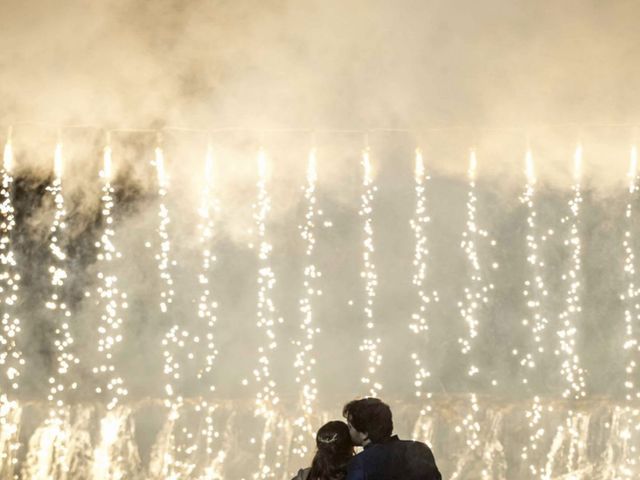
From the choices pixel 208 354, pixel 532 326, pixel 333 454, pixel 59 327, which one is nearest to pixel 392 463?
pixel 333 454

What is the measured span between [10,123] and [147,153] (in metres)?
1.40

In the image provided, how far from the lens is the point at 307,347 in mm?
7754

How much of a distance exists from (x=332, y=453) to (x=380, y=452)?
20cm

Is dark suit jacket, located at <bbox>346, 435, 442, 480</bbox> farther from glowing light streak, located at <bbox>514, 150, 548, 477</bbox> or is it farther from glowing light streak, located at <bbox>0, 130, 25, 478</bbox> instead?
glowing light streak, located at <bbox>0, 130, 25, 478</bbox>

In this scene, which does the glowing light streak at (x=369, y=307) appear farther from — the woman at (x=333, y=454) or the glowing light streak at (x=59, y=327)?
the woman at (x=333, y=454)

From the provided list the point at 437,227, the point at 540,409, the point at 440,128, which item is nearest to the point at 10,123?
the point at 440,128

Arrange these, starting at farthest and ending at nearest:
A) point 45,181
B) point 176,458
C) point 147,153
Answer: point 45,181, point 147,153, point 176,458

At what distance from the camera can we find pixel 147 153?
775 centimetres

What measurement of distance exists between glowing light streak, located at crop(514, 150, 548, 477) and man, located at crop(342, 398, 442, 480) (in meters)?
4.69

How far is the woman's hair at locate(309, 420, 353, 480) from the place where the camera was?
8.17 feet

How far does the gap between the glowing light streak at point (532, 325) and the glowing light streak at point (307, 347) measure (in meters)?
1.83

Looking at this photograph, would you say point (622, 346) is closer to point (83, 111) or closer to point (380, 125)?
point (380, 125)

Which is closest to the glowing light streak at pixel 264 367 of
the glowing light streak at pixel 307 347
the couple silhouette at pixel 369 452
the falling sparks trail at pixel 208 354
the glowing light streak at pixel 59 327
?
the glowing light streak at pixel 307 347

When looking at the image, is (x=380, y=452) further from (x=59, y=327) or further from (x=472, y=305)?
(x=59, y=327)
